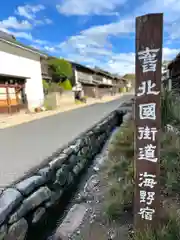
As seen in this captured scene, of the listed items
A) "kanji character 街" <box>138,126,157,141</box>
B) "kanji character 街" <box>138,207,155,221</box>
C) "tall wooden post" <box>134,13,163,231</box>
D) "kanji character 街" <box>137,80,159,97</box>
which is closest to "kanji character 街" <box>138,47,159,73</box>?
"tall wooden post" <box>134,13,163,231</box>

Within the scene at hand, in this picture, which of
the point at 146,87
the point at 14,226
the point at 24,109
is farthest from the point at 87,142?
the point at 24,109

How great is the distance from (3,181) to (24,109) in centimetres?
1363

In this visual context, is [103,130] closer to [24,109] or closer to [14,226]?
[14,226]

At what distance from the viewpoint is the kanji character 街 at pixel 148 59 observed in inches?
87.1

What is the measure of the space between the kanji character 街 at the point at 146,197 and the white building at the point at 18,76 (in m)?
13.1

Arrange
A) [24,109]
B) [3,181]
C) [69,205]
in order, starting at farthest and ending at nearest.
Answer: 1. [24,109]
2. [69,205]
3. [3,181]

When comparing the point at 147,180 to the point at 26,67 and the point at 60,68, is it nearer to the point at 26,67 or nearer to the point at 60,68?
the point at 26,67

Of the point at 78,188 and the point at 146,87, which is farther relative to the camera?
the point at 78,188

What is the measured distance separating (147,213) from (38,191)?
73.1 inches

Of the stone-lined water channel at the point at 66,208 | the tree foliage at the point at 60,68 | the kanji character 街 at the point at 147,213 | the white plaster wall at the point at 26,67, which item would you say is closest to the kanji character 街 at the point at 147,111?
the kanji character 街 at the point at 147,213

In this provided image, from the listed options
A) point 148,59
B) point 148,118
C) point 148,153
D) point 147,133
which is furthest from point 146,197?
point 148,59

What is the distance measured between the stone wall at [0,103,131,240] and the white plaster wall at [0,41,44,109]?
10.8m

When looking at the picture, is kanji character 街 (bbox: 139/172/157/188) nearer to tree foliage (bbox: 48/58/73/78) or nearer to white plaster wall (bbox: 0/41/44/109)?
white plaster wall (bbox: 0/41/44/109)

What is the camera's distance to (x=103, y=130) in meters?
9.55
